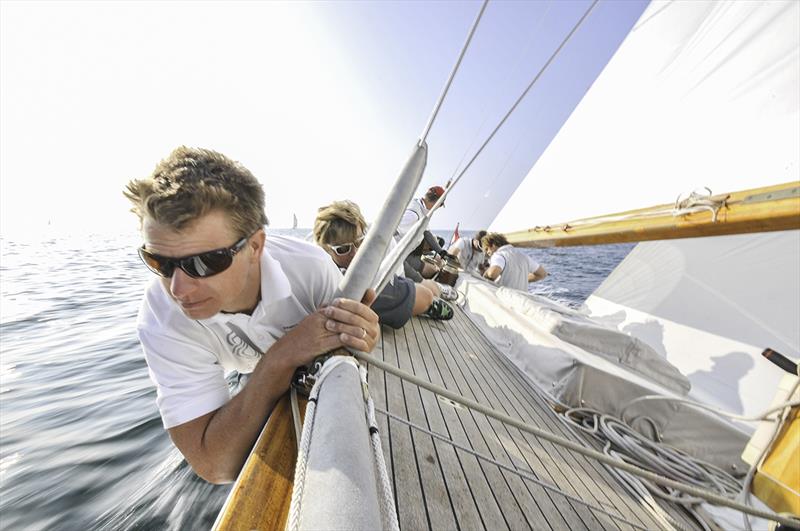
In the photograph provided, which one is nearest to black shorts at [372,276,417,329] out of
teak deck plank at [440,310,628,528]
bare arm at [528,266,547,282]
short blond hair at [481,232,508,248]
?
teak deck plank at [440,310,628,528]

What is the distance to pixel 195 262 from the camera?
41.6 inches

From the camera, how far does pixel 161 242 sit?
1.02 m

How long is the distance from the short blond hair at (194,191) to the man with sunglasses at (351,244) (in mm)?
1109

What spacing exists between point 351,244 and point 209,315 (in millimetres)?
1279

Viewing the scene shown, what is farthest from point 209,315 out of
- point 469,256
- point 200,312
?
point 469,256

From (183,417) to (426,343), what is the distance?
1835 mm

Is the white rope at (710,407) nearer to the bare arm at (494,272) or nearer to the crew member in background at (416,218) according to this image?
the crew member in background at (416,218)

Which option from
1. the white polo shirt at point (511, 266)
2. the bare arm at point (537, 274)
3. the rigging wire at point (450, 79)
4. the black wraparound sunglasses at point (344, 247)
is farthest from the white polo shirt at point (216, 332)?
the bare arm at point (537, 274)

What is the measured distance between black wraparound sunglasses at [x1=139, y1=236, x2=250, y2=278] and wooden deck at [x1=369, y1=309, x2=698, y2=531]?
2.78 feet

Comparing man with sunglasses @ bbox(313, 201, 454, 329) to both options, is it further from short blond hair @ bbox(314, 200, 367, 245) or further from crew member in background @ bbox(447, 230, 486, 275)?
crew member in background @ bbox(447, 230, 486, 275)

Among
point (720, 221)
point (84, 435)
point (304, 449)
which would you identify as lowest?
point (84, 435)

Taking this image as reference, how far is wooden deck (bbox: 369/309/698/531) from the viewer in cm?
102

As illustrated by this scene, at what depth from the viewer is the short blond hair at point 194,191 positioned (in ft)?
3.26

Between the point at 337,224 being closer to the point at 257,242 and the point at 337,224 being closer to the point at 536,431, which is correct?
the point at 257,242
